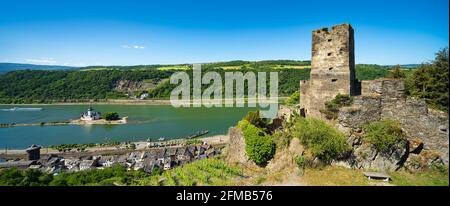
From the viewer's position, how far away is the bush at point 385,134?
7.71 meters

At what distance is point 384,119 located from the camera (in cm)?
808

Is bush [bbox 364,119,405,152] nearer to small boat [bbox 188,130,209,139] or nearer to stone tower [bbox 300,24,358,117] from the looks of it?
stone tower [bbox 300,24,358,117]

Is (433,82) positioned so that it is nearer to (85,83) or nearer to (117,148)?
(117,148)

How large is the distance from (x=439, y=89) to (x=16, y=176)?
63.8 ft

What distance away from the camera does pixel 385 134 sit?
7.77 meters

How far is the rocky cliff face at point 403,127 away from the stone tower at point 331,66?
0.98 m

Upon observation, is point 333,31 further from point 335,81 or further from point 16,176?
point 16,176

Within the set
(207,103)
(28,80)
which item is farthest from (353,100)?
(28,80)

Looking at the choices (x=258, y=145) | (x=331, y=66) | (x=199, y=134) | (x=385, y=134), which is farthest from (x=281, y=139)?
(x=199, y=134)

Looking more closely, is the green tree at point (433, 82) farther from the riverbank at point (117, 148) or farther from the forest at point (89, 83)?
the forest at point (89, 83)

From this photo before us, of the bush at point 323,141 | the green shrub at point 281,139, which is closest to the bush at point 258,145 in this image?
the green shrub at point 281,139

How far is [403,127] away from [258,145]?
14.3 ft

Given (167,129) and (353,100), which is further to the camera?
(167,129)

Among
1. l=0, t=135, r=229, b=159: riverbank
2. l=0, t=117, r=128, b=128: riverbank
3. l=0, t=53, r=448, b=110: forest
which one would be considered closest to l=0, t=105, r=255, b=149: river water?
l=0, t=117, r=128, b=128: riverbank
